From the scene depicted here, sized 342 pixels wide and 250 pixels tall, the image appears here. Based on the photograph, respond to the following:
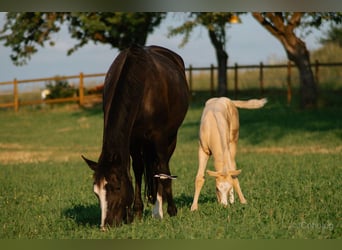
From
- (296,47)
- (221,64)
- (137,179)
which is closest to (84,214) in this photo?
(137,179)

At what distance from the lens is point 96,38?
29.1 m

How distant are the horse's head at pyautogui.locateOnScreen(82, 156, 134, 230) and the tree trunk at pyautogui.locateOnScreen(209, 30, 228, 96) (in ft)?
70.0

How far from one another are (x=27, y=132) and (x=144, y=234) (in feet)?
61.6

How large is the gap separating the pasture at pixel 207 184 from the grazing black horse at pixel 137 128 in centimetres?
33

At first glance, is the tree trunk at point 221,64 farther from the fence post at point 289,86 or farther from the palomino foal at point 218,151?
the palomino foal at point 218,151

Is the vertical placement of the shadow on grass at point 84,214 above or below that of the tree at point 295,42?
below

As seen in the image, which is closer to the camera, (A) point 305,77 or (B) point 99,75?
(A) point 305,77

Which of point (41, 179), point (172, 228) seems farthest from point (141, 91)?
point (41, 179)

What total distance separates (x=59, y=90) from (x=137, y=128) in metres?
23.3

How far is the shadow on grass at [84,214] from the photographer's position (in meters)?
8.32

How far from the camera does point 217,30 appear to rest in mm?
27188

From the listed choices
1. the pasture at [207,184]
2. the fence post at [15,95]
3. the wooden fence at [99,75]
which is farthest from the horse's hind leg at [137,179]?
the fence post at [15,95]

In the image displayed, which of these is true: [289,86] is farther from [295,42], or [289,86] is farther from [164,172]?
[164,172]
